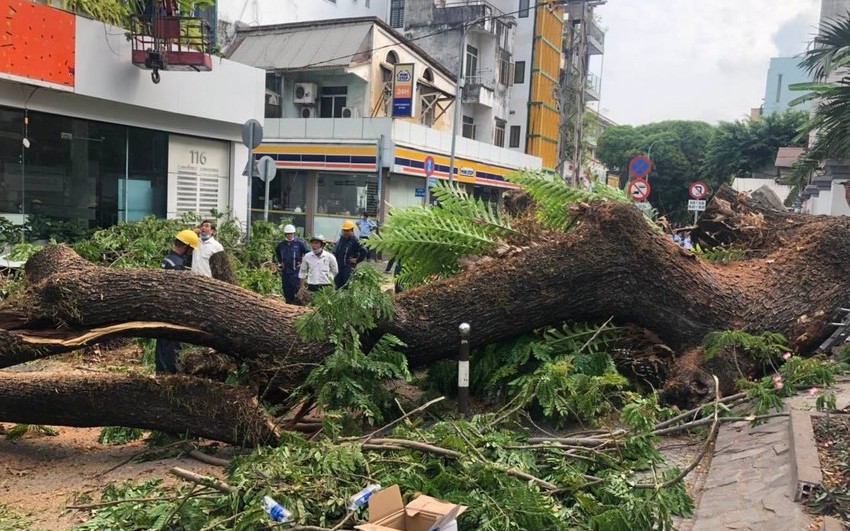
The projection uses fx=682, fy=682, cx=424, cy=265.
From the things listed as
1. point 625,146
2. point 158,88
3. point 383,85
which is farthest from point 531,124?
point 158,88

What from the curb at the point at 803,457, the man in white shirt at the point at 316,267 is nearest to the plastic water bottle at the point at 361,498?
the curb at the point at 803,457

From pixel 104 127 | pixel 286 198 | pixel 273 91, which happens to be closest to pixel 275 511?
pixel 104 127

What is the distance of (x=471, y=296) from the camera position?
5.59m

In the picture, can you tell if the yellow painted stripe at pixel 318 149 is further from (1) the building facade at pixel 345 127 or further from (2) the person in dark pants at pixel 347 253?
(2) the person in dark pants at pixel 347 253

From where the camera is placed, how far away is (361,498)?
3320 millimetres

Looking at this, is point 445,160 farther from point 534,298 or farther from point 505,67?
point 534,298

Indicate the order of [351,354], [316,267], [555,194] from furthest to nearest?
1. [316,267]
2. [555,194]
3. [351,354]

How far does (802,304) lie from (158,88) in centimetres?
1029

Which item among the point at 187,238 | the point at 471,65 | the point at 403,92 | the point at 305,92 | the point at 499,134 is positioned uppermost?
the point at 471,65

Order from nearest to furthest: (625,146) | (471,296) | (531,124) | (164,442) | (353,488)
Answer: (353,488)
(164,442)
(471,296)
(531,124)
(625,146)

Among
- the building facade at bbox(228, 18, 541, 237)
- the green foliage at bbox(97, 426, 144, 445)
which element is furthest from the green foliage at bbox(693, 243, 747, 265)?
the building facade at bbox(228, 18, 541, 237)

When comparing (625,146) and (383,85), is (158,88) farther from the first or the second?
(625,146)

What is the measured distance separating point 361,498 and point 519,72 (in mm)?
35478

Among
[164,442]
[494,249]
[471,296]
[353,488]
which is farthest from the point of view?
[494,249]
